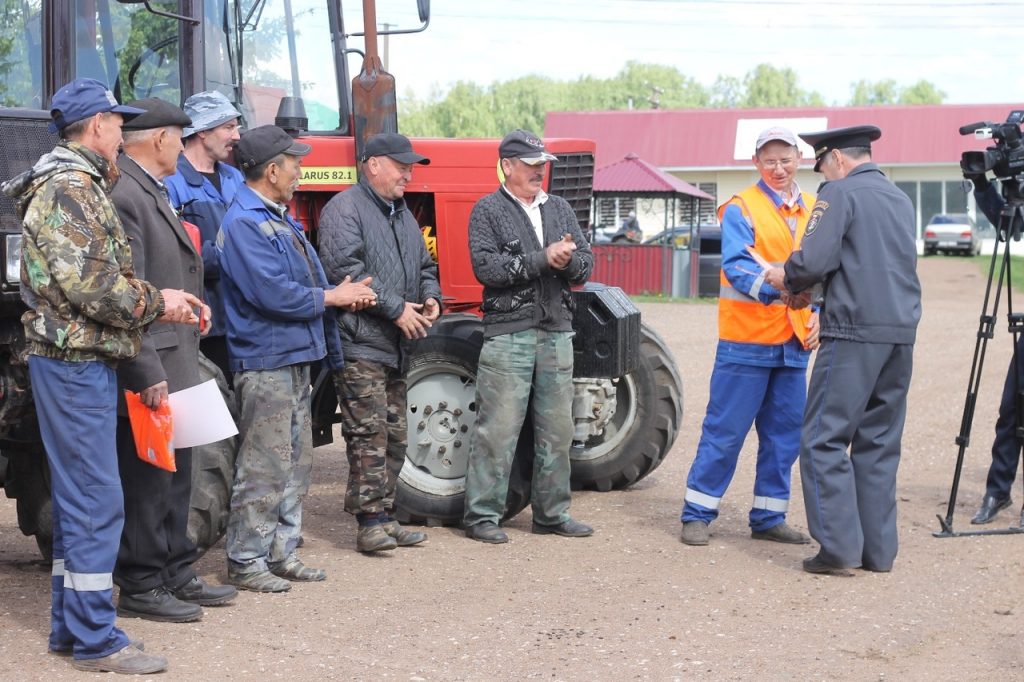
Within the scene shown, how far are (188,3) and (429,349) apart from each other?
2029 mm

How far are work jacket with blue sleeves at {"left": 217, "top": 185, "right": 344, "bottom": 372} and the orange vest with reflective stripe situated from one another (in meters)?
2.07

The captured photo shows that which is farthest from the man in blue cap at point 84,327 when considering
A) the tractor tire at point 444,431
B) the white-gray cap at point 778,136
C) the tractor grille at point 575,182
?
the tractor grille at point 575,182

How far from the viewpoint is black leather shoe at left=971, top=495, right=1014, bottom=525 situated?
7.22 metres

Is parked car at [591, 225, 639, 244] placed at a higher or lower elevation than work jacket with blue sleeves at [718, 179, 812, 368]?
lower

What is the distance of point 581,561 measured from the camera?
632cm

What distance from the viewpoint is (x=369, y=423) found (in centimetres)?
620

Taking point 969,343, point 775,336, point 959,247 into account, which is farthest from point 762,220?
point 959,247

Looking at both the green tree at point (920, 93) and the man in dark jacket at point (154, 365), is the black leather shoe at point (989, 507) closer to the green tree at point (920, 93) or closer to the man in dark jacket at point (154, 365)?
the man in dark jacket at point (154, 365)

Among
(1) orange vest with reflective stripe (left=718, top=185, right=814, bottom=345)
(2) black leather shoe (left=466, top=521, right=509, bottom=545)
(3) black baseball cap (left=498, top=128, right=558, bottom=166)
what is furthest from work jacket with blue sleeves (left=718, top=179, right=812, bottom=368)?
(2) black leather shoe (left=466, top=521, right=509, bottom=545)

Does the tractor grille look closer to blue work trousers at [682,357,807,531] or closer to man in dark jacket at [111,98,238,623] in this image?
blue work trousers at [682,357,807,531]

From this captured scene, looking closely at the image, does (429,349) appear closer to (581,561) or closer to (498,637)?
(581,561)

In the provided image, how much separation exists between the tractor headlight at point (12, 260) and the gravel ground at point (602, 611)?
1305 millimetres

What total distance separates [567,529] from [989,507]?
234 centimetres

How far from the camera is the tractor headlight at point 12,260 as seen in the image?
497 cm
